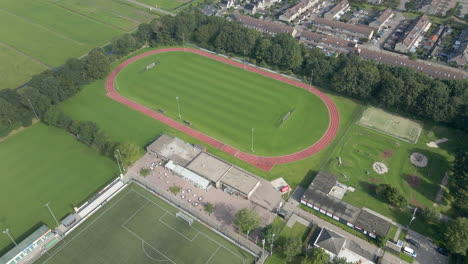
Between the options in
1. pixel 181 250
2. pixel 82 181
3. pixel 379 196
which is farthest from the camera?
pixel 82 181

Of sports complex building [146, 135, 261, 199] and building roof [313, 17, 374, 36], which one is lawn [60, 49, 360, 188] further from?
building roof [313, 17, 374, 36]

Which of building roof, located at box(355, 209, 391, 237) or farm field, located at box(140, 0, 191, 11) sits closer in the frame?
building roof, located at box(355, 209, 391, 237)

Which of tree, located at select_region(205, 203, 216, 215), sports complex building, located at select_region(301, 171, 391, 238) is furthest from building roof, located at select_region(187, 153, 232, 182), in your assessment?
sports complex building, located at select_region(301, 171, 391, 238)

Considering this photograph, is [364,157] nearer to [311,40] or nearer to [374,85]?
[374,85]

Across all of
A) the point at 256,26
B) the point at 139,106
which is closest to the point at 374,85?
the point at 256,26

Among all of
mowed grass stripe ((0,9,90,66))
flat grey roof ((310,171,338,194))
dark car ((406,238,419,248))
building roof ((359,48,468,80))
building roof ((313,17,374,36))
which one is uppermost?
mowed grass stripe ((0,9,90,66))

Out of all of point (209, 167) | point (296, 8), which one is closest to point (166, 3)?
point (296, 8)
